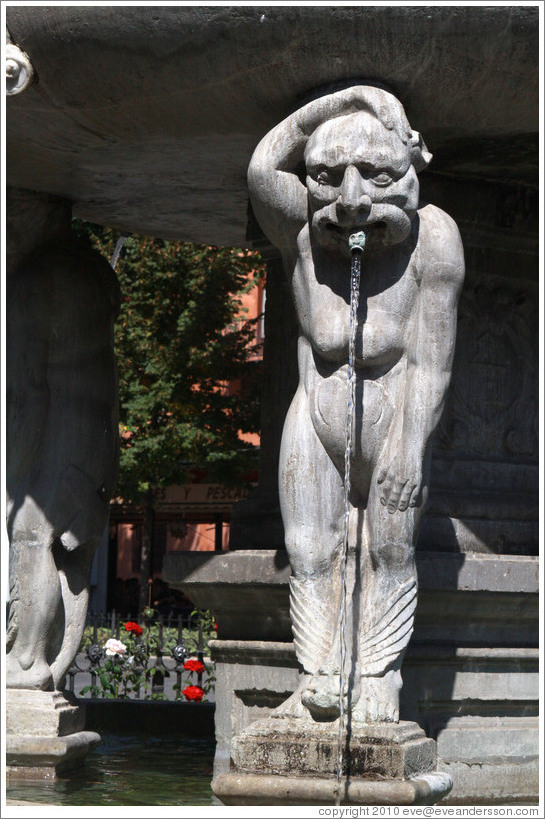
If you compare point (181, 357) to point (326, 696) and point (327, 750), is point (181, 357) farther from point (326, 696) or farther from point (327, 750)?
point (327, 750)

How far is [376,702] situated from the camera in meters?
4.84

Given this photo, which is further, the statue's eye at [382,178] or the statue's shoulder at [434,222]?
the statue's shoulder at [434,222]

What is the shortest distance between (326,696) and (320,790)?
1.11ft

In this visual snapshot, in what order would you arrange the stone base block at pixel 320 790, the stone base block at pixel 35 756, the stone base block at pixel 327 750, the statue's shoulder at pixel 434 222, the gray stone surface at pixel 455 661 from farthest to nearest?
the stone base block at pixel 35 756 → the gray stone surface at pixel 455 661 → the statue's shoulder at pixel 434 222 → the stone base block at pixel 327 750 → the stone base block at pixel 320 790

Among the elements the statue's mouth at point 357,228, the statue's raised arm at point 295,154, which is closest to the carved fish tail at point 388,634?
the statue's mouth at point 357,228

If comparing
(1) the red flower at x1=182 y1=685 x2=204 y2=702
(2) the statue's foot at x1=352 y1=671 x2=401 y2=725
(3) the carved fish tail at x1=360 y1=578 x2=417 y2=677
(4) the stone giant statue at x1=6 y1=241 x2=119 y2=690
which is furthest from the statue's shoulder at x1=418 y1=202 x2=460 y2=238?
(1) the red flower at x1=182 y1=685 x2=204 y2=702

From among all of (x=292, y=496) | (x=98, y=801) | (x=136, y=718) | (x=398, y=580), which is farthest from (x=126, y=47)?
(x=136, y=718)

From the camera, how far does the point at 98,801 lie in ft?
18.9

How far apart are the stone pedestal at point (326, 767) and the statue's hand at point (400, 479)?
80 centimetres

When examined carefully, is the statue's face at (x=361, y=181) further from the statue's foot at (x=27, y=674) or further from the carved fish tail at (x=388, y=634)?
the statue's foot at (x=27, y=674)

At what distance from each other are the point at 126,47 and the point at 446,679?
2.85 metres

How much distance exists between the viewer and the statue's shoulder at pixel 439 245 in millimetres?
5105

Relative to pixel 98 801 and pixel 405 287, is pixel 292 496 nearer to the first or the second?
pixel 405 287

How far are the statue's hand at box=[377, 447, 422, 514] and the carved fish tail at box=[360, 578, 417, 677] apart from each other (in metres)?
0.30
